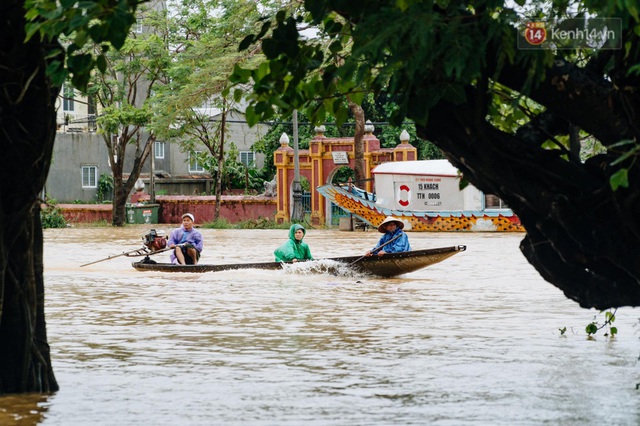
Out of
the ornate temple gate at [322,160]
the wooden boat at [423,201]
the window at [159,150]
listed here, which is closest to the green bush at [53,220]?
the ornate temple gate at [322,160]

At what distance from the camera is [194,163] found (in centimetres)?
5212

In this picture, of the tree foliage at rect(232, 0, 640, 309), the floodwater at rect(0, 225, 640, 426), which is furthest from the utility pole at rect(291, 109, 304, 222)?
the tree foliage at rect(232, 0, 640, 309)

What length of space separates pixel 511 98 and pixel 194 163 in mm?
45038

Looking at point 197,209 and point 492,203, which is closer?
point 492,203

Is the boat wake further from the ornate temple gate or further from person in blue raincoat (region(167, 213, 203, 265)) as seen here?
the ornate temple gate

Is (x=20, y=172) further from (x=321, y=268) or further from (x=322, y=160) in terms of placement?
(x=322, y=160)

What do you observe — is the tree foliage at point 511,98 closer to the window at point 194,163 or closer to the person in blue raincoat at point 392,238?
the person in blue raincoat at point 392,238

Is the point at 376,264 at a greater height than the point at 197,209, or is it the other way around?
the point at 197,209

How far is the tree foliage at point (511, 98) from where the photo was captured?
6328 millimetres

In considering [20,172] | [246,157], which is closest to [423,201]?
[246,157]

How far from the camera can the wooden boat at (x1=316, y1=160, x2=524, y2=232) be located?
130ft

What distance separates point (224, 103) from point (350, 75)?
35.4m

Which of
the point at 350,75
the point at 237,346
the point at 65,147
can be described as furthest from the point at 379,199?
the point at 350,75

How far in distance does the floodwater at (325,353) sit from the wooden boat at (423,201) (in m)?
18.2
